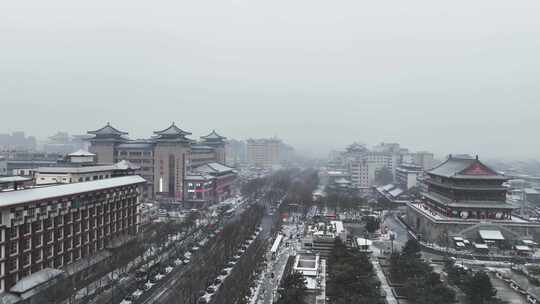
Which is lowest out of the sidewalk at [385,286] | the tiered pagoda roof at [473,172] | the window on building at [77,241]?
the sidewalk at [385,286]

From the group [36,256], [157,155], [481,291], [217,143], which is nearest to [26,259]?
[36,256]

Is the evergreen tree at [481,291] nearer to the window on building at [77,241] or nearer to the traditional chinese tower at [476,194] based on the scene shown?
the traditional chinese tower at [476,194]

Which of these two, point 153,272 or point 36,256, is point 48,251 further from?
point 153,272

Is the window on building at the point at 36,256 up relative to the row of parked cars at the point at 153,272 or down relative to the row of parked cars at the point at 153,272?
up

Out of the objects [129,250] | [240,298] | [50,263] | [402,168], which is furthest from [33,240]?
[402,168]

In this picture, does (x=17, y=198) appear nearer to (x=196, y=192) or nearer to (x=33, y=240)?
(x=33, y=240)

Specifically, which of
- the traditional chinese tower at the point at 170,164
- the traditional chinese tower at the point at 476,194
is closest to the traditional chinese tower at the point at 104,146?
the traditional chinese tower at the point at 170,164
